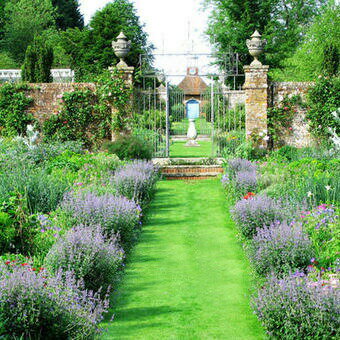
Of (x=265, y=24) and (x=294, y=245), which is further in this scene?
(x=265, y=24)

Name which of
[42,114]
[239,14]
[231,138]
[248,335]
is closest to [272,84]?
[231,138]

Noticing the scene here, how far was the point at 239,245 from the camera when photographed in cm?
691

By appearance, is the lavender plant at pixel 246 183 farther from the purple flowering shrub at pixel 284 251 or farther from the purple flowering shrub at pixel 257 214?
the purple flowering shrub at pixel 284 251

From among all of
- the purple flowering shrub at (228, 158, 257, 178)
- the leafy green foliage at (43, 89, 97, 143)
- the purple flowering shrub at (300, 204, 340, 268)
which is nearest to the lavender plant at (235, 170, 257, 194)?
the purple flowering shrub at (228, 158, 257, 178)

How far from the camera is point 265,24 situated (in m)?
30.1

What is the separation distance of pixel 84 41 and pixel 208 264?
94.3 feet

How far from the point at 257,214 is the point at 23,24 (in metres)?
35.1

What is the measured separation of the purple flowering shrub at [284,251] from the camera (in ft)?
16.7

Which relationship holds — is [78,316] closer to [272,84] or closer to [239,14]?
[272,84]

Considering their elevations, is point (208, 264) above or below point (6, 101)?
below

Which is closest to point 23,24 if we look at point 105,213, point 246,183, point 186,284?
point 246,183

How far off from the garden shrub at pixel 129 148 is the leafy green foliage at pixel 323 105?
466 cm

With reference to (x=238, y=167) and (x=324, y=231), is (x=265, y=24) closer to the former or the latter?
(x=238, y=167)

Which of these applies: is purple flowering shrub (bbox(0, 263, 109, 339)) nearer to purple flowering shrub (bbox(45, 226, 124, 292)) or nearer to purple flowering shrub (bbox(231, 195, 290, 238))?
purple flowering shrub (bbox(45, 226, 124, 292))
